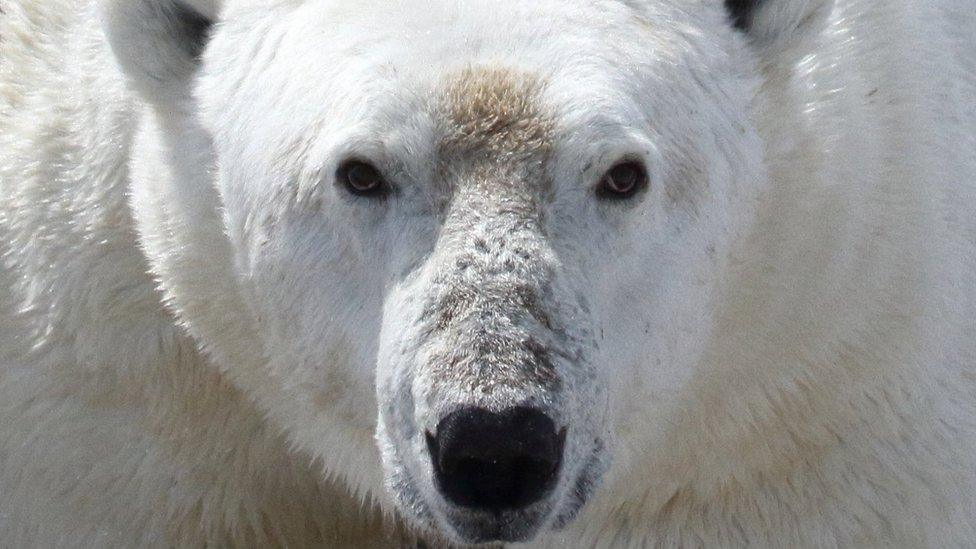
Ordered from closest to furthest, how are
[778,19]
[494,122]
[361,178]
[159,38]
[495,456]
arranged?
[495,456]
[494,122]
[361,178]
[778,19]
[159,38]

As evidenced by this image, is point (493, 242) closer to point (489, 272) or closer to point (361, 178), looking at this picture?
point (489, 272)

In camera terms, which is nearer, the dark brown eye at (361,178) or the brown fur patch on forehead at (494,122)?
the brown fur patch on forehead at (494,122)

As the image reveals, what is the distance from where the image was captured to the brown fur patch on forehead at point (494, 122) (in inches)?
131

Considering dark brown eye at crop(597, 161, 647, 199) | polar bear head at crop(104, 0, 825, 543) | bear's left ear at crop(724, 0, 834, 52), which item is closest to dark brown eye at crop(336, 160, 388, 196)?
polar bear head at crop(104, 0, 825, 543)

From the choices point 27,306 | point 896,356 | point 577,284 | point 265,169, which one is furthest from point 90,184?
point 896,356

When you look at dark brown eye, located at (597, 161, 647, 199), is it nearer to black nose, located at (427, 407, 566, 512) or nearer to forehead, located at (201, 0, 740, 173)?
forehead, located at (201, 0, 740, 173)

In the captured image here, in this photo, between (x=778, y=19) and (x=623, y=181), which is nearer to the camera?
(x=623, y=181)

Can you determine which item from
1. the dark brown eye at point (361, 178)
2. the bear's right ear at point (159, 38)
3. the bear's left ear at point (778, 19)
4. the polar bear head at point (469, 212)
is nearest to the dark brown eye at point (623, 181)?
the polar bear head at point (469, 212)

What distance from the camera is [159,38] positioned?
13.6 ft

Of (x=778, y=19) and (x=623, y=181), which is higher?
(x=778, y=19)

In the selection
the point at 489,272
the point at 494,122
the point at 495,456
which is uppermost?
the point at 494,122

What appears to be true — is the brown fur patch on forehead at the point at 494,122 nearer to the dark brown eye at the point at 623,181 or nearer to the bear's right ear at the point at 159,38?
the dark brown eye at the point at 623,181

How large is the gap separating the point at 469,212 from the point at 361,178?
1.01ft

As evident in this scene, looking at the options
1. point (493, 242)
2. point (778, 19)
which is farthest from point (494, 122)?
point (778, 19)
